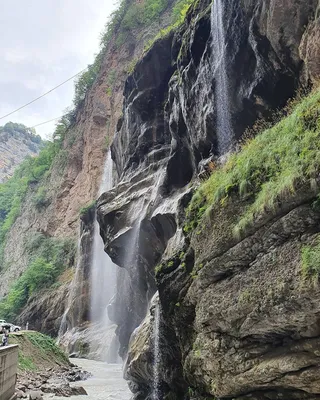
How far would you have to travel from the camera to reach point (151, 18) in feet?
129

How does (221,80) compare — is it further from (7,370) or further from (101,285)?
(101,285)

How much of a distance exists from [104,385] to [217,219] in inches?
459

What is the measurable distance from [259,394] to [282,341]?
3.68ft

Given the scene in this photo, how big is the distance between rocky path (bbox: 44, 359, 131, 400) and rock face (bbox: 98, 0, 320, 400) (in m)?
1.47

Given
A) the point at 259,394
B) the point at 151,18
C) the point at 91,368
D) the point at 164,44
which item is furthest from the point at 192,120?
the point at 151,18

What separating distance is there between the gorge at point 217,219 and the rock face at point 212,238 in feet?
0.12

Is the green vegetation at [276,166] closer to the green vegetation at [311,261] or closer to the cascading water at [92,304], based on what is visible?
the green vegetation at [311,261]

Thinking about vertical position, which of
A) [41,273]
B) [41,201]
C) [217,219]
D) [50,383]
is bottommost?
[50,383]

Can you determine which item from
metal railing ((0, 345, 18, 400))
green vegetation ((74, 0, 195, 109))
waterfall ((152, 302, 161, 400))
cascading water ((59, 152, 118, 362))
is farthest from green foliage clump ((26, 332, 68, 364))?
green vegetation ((74, 0, 195, 109))

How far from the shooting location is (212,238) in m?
7.80

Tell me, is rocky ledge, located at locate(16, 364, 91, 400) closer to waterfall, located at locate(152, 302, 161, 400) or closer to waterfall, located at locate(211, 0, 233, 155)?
waterfall, located at locate(152, 302, 161, 400)

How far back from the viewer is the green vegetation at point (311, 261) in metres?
5.20

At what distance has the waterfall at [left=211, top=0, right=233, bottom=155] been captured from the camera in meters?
13.3

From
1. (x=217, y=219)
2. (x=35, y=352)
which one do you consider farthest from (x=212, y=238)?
(x=35, y=352)
